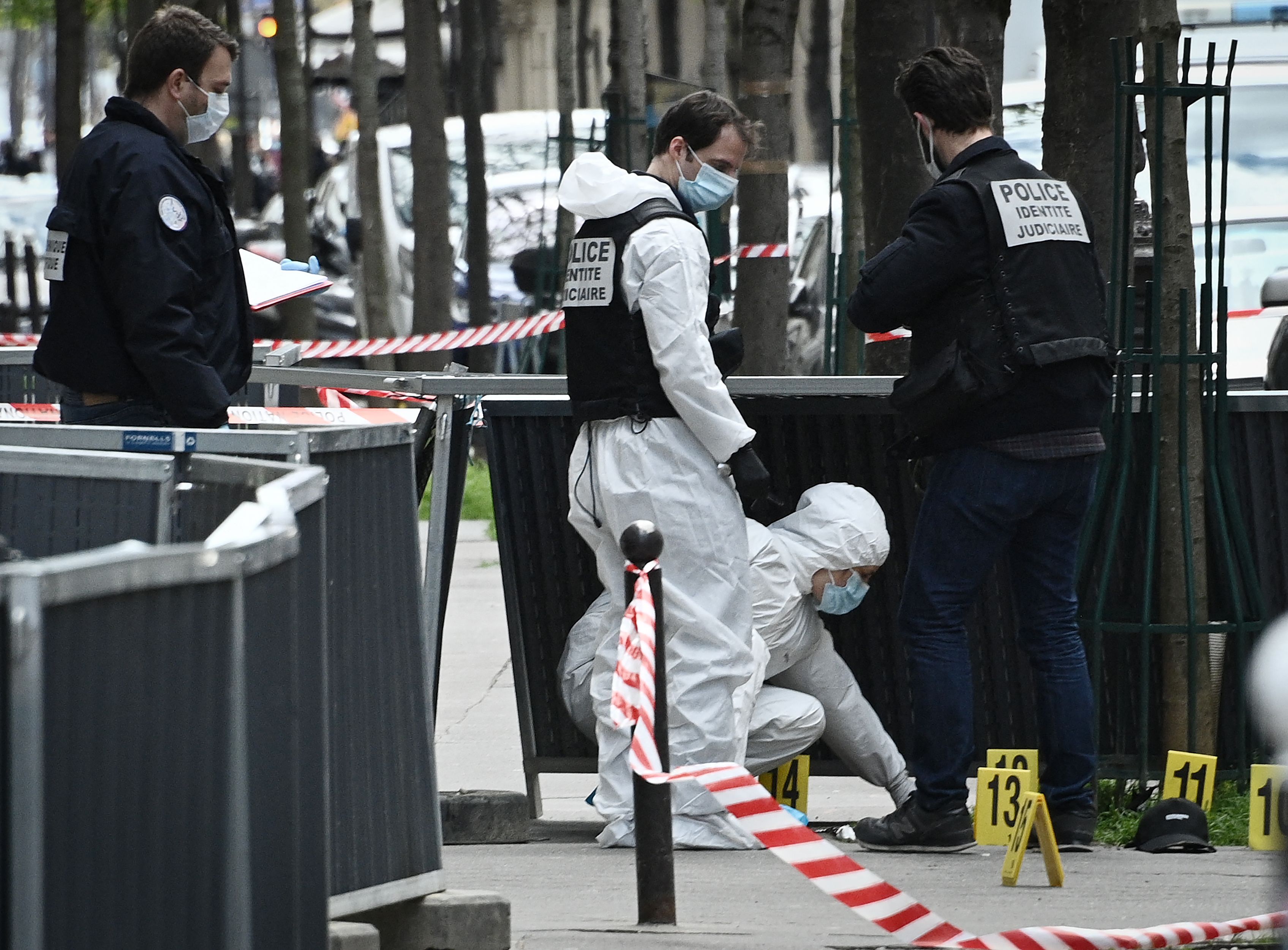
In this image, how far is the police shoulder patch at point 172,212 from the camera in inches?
190

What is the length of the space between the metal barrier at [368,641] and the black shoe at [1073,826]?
198 cm

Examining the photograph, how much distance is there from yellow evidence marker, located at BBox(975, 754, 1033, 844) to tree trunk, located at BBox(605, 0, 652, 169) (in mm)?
9440

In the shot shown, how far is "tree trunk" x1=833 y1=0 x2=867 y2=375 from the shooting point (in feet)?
39.3

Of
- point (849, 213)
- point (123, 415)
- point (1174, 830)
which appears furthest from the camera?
point (849, 213)

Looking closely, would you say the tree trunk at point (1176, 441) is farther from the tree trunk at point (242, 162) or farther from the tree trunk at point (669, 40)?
the tree trunk at point (669, 40)

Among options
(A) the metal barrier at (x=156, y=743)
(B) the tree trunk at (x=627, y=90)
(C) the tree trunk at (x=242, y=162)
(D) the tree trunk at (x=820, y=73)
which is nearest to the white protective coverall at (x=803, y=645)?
(A) the metal barrier at (x=156, y=743)

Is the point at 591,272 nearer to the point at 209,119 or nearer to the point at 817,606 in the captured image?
the point at 209,119

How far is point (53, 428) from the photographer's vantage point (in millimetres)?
4004

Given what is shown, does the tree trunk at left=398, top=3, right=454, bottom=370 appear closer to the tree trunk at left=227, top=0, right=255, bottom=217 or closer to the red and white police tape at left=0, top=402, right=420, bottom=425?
the red and white police tape at left=0, top=402, right=420, bottom=425

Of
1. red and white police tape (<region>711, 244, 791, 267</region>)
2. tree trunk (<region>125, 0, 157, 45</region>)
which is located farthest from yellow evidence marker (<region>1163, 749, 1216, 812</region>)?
tree trunk (<region>125, 0, 157, 45</region>)

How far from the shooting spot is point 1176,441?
5992 millimetres

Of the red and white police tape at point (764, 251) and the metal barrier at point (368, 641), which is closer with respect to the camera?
the metal barrier at point (368, 641)

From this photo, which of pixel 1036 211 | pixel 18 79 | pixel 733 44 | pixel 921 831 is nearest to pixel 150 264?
pixel 1036 211

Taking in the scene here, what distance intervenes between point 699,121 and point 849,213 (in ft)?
23.5
